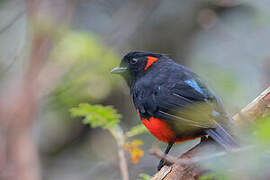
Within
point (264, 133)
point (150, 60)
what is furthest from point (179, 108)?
point (264, 133)

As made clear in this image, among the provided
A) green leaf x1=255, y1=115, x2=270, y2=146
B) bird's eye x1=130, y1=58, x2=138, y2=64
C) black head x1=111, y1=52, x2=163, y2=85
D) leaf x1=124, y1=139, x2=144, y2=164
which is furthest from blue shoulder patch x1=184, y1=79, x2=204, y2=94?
green leaf x1=255, y1=115, x2=270, y2=146

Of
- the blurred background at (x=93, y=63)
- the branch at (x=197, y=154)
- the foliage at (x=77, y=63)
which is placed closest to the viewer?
the branch at (x=197, y=154)

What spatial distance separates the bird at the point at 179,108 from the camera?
281 centimetres

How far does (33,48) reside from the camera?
453 cm

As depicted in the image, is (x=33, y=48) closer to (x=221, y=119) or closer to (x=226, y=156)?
(x=221, y=119)

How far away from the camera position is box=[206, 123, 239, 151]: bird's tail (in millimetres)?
2633

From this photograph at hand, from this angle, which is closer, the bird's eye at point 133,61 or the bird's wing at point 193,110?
the bird's wing at point 193,110

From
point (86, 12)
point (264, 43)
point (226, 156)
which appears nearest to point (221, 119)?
point (226, 156)

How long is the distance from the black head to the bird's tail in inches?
50.8

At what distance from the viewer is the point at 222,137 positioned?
2717 mm

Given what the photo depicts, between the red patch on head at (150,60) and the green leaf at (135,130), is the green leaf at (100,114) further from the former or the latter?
the red patch on head at (150,60)

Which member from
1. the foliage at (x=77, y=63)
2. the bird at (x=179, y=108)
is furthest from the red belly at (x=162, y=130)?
the foliage at (x=77, y=63)

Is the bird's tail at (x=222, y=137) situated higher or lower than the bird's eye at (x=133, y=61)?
lower

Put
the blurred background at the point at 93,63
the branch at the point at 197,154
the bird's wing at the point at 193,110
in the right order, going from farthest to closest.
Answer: the blurred background at the point at 93,63 < the bird's wing at the point at 193,110 < the branch at the point at 197,154
